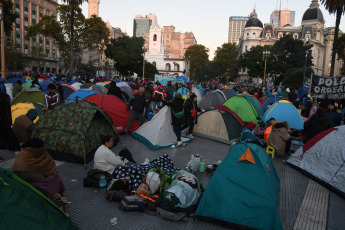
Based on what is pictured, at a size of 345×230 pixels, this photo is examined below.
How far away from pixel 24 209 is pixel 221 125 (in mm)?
7002

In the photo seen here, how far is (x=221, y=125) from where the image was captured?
892 centimetres

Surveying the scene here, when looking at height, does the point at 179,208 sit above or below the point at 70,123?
below

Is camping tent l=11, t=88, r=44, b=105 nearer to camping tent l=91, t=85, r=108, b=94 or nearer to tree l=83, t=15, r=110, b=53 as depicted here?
camping tent l=91, t=85, r=108, b=94

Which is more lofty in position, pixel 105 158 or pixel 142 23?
pixel 142 23

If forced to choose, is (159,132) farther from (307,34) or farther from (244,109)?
(307,34)

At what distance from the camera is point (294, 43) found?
43.2 meters

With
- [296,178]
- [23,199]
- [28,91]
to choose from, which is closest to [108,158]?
[23,199]

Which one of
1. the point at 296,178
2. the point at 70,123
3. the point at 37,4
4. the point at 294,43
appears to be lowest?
the point at 296,178

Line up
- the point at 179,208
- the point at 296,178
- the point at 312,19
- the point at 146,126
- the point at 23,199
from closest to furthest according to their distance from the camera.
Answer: the point at 23,199 → the point at 179,208 → the point at 296,178 → the point at 146,126 → the point at 312,19

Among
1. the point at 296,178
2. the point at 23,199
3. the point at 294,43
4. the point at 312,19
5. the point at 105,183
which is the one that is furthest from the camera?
the point at 312,19

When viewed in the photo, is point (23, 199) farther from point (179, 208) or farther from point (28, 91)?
point (28, 91)

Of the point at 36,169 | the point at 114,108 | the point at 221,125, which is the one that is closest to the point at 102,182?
the point at 36,169

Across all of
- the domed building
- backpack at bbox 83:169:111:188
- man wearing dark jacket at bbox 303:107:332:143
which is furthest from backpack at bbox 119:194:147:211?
the domed building

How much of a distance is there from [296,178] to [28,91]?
9.50 m
